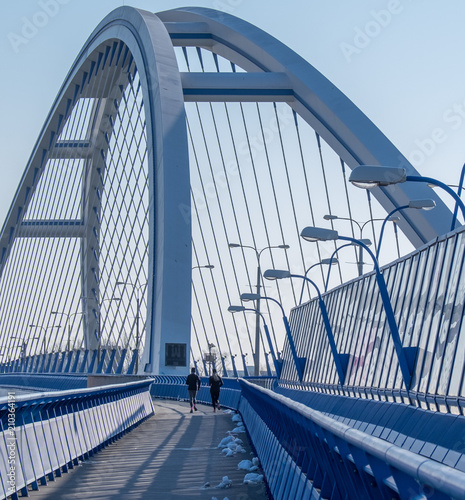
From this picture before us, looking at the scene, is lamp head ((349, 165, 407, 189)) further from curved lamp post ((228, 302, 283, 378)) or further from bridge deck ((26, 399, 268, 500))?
curved lamp post ((228, 302, 283, 378))

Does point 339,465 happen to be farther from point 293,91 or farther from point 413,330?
point 293,91

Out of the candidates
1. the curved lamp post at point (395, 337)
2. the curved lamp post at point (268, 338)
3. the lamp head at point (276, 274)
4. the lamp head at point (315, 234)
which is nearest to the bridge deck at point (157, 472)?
the curved lamp post at point (395, 337)

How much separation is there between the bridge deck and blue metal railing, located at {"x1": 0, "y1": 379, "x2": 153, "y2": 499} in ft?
0.66

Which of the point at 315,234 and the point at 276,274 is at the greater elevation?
the point at 276,274

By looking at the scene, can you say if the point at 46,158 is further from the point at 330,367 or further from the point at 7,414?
the point at 7,414

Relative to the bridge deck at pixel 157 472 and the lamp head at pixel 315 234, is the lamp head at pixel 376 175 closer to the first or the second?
the bridge deck at pixel 157 472

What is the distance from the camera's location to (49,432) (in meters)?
10.8

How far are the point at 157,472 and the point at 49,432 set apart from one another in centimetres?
186

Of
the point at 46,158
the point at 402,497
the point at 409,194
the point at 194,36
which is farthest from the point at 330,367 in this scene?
the point at 46,158

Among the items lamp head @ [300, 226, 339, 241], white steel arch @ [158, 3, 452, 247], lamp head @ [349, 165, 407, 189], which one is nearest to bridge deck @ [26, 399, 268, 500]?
lamp head @ [349, 165, 407, 189]

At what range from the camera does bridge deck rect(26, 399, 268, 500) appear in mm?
9695

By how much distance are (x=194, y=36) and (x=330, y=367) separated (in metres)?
17.5

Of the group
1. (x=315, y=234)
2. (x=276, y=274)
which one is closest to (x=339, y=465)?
(x=315, y=234)

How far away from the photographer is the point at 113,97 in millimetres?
51031
